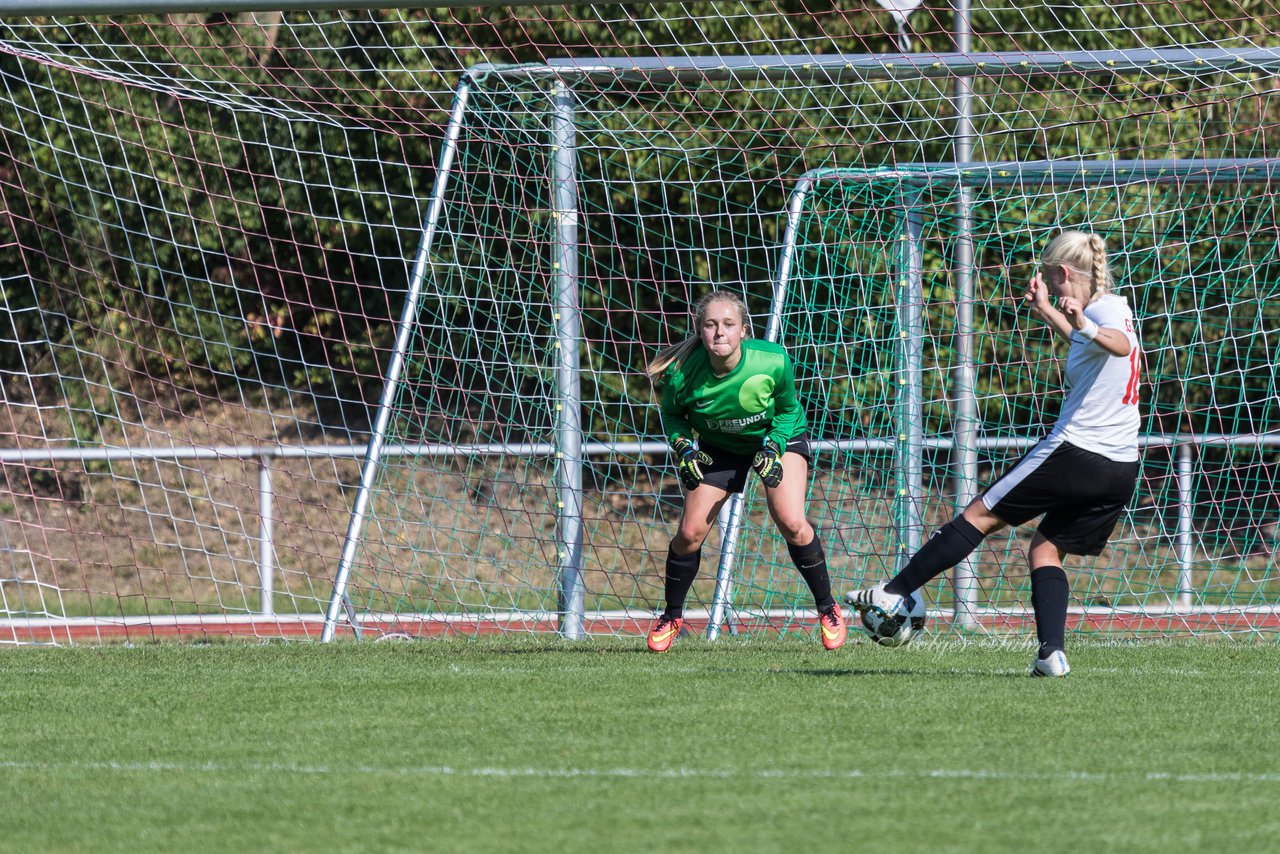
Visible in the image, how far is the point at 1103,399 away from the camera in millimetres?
5469

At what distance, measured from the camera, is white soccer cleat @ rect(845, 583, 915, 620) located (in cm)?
566

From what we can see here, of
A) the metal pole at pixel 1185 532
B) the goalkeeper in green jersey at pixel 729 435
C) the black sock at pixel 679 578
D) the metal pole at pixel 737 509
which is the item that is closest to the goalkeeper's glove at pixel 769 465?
the goalkeeper in green jersey at pixel 729 435

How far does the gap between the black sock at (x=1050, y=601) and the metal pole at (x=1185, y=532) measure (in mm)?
3496

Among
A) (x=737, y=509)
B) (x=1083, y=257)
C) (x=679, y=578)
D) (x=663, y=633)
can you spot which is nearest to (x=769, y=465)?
(x=679, y=578)

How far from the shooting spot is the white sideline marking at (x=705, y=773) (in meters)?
3.98

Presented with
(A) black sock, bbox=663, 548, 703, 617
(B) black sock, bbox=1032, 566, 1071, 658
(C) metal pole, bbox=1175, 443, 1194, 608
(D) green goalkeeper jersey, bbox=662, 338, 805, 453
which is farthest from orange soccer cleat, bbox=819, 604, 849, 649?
(C) metal pole, bbox=1175, 443, 1194, 608

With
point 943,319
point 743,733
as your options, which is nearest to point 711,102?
point 943,319

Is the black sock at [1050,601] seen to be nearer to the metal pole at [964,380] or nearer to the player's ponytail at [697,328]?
the player's ponytail at [697,328]

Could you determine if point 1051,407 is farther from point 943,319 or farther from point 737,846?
point 737,846

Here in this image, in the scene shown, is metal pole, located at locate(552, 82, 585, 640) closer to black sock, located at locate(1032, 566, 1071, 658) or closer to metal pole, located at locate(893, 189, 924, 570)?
metal pole, located at locate(893, 189, 924, 570)

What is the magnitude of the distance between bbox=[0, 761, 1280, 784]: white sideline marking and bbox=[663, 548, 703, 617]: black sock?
8.82ft

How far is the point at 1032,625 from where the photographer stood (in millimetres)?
8602

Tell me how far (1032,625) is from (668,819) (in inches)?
213

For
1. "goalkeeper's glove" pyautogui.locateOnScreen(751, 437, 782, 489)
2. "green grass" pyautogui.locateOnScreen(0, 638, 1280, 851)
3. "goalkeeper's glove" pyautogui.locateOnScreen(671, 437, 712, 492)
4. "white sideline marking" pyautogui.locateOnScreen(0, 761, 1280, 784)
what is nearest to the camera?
"green grass" pyautogui.locateOnScreen(0, 638, 1280, 851)
